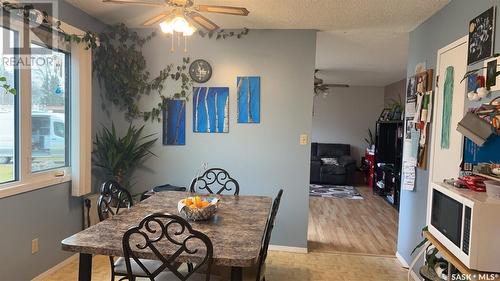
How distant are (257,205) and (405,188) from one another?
5.37 feet

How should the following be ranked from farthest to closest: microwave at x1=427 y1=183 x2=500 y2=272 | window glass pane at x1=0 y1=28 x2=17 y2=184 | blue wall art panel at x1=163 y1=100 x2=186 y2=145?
blue wall art panel at x1=163 y1=100 x2=186 y2=145 → window glass pane at x1=0 y1=28 x2=17 y2=184 → microwave at x1=427 y1=183 x2=500 y2=272

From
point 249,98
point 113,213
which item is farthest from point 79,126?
point 249,98

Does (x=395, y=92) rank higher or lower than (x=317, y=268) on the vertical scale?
higher

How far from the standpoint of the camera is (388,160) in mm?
6578

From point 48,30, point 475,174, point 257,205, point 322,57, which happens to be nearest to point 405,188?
point 475,174

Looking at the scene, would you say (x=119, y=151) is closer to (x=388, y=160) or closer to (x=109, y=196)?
(x=109, y=196)

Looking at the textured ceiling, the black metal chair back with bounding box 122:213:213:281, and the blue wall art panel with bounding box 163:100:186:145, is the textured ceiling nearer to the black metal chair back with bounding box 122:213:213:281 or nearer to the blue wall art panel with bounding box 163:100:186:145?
the blue wall art panel with bounding box 163:100:186:145

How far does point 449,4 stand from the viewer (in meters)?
2.56

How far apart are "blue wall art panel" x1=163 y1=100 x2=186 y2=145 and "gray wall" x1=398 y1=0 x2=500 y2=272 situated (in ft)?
7.95

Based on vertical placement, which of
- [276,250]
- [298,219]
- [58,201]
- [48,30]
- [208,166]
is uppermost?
[48,30]

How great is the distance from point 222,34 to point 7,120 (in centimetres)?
214

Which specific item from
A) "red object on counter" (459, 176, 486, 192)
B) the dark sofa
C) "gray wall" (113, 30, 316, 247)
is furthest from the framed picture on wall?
the dark sofa

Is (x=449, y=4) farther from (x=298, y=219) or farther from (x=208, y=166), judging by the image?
(x=208, y=166)

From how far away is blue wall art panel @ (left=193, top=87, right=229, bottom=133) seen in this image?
362cm
